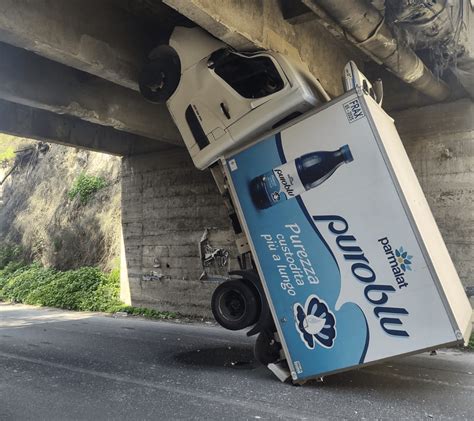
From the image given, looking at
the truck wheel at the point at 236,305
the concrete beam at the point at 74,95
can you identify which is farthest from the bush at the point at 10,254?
the truck wheel at the point at 236,305

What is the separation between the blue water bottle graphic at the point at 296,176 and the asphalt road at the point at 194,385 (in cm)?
216

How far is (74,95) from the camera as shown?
806 centimetres

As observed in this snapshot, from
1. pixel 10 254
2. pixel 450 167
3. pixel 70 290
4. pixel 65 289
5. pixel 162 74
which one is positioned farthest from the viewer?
pixel 10 254

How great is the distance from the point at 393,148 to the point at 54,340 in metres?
6.58

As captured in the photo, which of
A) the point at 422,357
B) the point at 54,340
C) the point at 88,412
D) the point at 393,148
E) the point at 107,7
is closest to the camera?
the point at 88,412

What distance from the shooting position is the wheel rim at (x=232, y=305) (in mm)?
5742

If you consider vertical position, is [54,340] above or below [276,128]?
below

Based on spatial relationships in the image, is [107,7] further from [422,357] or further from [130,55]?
[422,357]

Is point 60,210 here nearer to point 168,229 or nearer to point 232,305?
point 168,229

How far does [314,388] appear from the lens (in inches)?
206

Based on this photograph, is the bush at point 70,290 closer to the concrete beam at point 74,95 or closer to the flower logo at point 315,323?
the concrete beam at point 74,95

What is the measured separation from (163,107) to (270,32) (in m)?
4.42

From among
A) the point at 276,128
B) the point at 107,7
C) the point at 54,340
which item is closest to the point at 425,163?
the point at 276,128

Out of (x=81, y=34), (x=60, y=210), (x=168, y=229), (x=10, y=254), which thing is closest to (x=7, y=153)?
(x=60, y=210)
